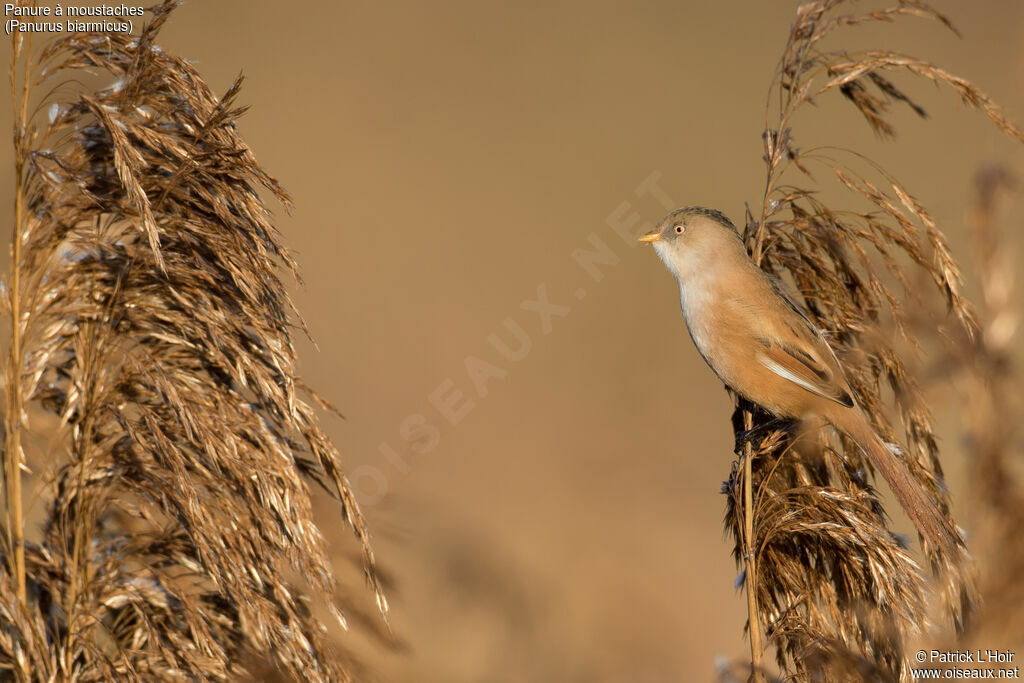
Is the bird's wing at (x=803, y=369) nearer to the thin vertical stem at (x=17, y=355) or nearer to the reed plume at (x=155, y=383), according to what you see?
the reed plume at (x=155, y=383)

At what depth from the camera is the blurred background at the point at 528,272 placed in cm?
459

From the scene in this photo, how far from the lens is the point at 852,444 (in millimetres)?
2432

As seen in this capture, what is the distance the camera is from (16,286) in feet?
6.77

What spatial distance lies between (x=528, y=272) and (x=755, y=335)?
15.3 ft

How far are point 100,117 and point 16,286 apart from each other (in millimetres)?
431

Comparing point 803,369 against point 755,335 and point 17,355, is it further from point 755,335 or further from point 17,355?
point 17,355

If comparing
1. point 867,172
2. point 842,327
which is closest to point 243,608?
point 842,327

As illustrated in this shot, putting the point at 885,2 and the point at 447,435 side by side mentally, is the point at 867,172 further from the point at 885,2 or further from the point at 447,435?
the point at 447,435
